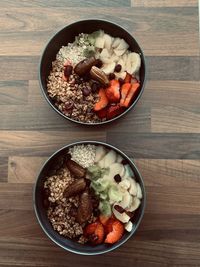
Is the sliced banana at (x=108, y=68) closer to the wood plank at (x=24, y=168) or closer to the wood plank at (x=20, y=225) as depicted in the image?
the wood plank at (x=24, y=168)

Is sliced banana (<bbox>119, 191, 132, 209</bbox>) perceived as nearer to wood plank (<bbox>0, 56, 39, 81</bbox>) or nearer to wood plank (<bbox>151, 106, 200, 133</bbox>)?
wood plank (<bbox>151, 106, 200, 133</bbox>)

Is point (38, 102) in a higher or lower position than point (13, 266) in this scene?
higher

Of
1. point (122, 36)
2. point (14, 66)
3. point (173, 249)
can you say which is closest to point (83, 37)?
point (122, 36)

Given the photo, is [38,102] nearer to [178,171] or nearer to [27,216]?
[27,216]

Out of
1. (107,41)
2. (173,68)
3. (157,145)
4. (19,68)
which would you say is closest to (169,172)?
(157,145)

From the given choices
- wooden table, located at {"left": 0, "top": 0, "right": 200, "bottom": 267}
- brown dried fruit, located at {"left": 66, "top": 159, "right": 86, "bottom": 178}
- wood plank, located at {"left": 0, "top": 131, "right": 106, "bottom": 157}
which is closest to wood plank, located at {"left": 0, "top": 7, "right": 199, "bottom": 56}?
wooden table, located at {"left": 0, "top": 0, "right": 200, "bottom": 267}

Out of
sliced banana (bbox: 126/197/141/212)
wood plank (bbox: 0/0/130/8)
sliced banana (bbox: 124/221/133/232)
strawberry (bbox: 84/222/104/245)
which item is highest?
wood plank (bbox: 0/0/130/8)
